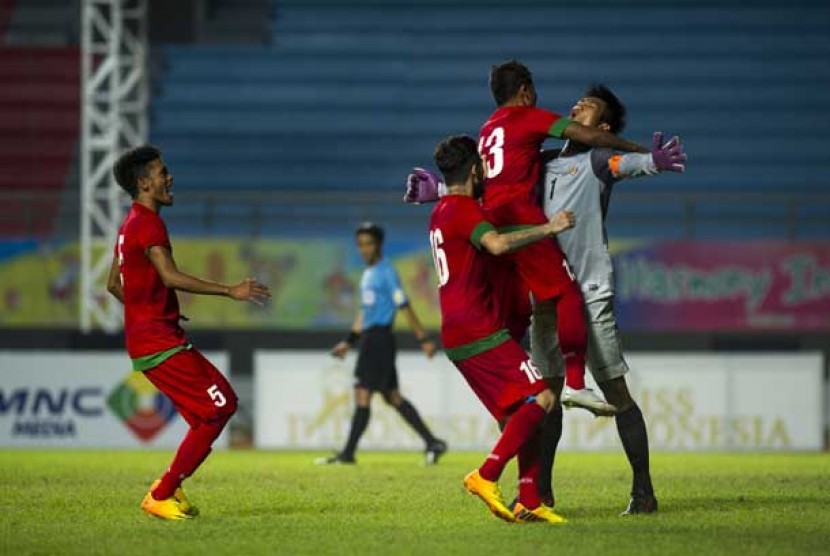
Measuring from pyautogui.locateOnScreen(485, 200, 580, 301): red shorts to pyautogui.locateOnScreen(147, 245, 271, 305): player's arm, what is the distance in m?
1.25

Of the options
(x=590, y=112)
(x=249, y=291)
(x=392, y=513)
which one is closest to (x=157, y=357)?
(x=249, y=291)

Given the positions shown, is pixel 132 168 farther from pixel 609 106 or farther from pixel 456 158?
pixel 609 106

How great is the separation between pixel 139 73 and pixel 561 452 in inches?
330

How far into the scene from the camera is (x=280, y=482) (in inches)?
451

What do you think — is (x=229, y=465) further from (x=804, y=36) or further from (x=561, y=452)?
(x=804, y=36)

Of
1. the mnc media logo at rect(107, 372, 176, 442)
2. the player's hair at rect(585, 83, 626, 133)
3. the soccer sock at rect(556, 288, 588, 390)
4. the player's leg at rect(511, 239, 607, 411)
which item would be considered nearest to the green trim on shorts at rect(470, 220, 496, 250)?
the player's leg at rect(511, 239, 607, 411)

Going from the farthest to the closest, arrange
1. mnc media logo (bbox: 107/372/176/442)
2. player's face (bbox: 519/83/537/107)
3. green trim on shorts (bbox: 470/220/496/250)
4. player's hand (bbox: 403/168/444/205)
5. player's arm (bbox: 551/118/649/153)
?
mnc media logo (bbox: 107/372/176/442) < player's hand (bbox: 403/168/444/205) < player's face (bbox: 519/83/537/107) < player's arm (bbox: 551/118/649/153) < green trim on shorts (bbox: 470/220/496/250)

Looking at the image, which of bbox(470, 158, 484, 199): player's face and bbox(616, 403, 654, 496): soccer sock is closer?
bbox(470, 158, 484, 199): player's face

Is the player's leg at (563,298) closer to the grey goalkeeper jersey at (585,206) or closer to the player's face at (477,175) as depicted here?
the grey goalkeeper jersey at (585,206)

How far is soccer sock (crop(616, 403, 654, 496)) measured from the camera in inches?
345

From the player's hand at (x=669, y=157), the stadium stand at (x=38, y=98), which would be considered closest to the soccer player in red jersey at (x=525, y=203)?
the player's hand at (x=669, y=157)

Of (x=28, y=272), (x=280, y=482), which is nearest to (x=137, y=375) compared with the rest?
(x=28, y=272)

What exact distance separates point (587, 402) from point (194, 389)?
2.11 metres

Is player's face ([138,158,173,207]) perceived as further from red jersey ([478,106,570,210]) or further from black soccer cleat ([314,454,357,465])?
black soccer cleat ([314,454,357,465])
